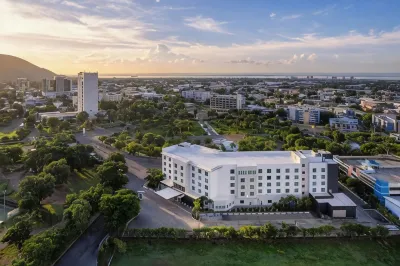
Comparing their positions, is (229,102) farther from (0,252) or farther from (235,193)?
(0,252)

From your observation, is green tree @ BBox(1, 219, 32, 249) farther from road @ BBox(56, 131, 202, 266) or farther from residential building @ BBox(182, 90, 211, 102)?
residential building @ BBox(182, 90, 211, 102)

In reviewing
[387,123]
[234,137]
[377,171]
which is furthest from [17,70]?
[377,171]

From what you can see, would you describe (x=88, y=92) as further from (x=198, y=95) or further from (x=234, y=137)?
(x=198, y=95)

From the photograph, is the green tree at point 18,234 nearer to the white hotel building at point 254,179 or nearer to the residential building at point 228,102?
the white hotel building at point 254,179

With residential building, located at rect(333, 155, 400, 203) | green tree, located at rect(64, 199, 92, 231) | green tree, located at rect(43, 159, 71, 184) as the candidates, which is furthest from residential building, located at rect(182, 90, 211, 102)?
green tree, located at rect(64, 199, 92, 231)

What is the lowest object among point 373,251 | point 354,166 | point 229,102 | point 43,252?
point 373,251

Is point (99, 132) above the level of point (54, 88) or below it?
below

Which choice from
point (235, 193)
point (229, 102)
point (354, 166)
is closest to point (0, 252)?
point (235, 193)
